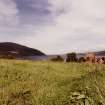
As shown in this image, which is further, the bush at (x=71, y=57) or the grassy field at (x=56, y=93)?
the bush at (x=71, y=57)

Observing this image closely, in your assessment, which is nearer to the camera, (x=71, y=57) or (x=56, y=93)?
(x=56, y=93)

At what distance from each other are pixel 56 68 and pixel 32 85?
17.4ft

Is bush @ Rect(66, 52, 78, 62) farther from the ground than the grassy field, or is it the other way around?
bush @ Rect(66, 52, 78, 62)

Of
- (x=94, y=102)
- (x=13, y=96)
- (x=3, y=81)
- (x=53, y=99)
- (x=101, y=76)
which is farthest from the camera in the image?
(x=3, y=81)

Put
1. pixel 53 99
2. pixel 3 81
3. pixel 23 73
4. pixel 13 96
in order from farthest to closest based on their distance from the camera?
pixel 23 73 < pixel 3 81 < pixel 13 96 < pixel 53 99

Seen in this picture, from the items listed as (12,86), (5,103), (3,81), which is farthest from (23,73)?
(5,103)

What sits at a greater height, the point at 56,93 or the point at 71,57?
the point at 71,57

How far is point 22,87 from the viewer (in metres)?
10.1

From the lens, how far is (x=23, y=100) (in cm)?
814

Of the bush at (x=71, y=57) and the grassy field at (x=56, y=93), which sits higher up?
the bush at (x=71, y=57)

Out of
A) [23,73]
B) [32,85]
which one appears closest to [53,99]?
[32,85]

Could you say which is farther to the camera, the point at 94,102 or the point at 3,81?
the point at 3,81

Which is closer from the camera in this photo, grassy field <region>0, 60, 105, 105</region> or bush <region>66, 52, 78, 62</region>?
grassy field <region>0, 60, 105, 105</region>

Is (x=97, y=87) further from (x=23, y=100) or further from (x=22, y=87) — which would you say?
(x=22, y=87)
